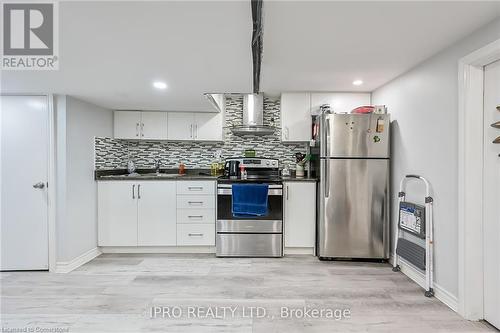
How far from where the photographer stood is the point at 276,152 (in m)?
3.63

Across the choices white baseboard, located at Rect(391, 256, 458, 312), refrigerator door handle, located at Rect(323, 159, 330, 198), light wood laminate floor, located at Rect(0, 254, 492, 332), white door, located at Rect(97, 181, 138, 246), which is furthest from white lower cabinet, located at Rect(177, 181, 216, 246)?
white baseboard, located at Rect(391, 256, 458, 312)

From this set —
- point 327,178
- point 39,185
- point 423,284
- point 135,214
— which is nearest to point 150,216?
point 135,214

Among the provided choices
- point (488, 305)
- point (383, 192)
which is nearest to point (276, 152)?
point (383, 192)

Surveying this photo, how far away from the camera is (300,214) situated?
2.96 meters

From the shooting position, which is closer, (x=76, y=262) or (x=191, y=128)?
(x=76, y=262)

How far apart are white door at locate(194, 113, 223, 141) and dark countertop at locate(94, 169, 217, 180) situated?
1.80 feet

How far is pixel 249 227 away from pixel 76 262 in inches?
77.3

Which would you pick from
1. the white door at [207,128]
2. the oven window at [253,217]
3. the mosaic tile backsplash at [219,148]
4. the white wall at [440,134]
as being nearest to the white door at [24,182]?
the mosaic tile backsplash at [219,148]

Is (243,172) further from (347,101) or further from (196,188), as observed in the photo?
(347,101)

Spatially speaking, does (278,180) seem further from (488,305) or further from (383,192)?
(488,305)

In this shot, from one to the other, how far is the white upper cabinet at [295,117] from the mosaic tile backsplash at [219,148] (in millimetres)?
373

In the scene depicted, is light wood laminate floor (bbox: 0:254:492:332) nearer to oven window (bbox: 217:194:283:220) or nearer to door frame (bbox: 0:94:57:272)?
door frame (bbox: 0:94:57:272)

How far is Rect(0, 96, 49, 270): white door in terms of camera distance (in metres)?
2.52

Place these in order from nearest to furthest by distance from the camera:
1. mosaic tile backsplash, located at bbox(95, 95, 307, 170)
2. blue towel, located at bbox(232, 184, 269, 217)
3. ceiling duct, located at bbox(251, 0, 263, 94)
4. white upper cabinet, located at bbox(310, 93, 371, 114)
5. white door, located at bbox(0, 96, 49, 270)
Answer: ceiling duct, located at bbox(251, 0, 263, 94) → white door, located at bbox(0, 96, 49, 270) → blue towel, located at bbox(232, 184, 269, 217) → white upper cabinet, located at bbox(310, 93, 371, 114) → mosaic tile backsplash, located at bbox(95, 95, 307, 170)
